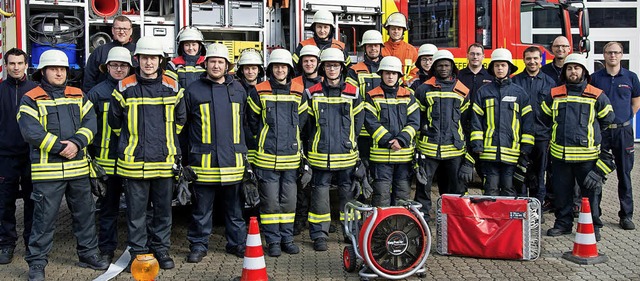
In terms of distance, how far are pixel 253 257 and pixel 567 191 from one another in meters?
3.26

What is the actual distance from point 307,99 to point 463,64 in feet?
10.9

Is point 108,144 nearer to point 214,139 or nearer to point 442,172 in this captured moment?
point 214,139

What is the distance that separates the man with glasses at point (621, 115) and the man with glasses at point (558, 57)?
0.54m

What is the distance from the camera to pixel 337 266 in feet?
19.7

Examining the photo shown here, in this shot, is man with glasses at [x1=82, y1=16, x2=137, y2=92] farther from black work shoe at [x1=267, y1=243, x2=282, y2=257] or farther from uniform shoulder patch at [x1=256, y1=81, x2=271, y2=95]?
black work shoe at [x1=267, y1=243, x2=282, y2=257]

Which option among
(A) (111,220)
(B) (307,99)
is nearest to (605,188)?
(B) (307,99)

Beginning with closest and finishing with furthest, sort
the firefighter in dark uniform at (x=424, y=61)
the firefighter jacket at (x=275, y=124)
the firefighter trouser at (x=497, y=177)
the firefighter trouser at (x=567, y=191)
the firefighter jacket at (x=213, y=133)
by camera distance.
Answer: the firefighter jacket at (x=213, y=133)
the firefighter jacket at (x=275, y=124)
the firefighter trouser at (x=567, y=191)
the firefighter trouser at (x=497, y=177)
the firefighter in dark uniform at (x=424, y=61)

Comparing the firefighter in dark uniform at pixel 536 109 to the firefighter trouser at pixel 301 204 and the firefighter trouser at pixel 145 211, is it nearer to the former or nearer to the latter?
the firefighter trouser at pixel 301 204

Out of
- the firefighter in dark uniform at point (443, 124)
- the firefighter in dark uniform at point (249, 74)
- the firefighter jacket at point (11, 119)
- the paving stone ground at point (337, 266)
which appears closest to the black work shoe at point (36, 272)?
the paving stone ground at point (337, 266)

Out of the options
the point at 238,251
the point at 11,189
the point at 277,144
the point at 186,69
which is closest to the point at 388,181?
the point at 277,144

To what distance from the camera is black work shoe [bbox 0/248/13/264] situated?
240 inches

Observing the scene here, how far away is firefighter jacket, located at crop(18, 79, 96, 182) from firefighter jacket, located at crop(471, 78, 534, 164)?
11.5ft

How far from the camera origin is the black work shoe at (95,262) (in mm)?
5906

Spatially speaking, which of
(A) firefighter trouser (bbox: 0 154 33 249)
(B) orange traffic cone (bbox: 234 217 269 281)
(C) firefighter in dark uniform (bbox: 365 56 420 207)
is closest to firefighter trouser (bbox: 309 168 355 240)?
(C) firefighter in dark uniform (bbox: 365 56 420 207)
